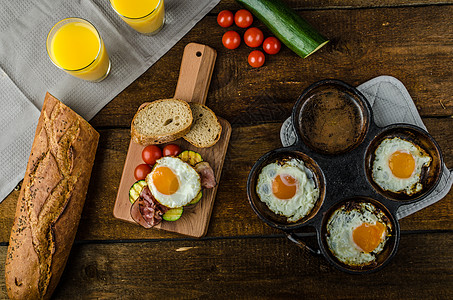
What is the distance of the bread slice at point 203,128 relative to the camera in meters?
2.40

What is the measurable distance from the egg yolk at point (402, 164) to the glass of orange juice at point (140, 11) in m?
1.77

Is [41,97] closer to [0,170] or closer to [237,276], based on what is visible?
[0,170]

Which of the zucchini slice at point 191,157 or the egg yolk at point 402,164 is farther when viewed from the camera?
the zucchini slice at point 191,157

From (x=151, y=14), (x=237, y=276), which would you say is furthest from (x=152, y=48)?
(x=237, y=276)

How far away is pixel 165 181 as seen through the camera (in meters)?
2.25

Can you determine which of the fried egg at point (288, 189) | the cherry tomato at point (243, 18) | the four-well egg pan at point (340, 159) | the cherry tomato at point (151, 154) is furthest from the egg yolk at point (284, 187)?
the cherry tomato at point (243, 18)

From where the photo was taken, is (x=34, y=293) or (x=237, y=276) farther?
(x=237, y=276)

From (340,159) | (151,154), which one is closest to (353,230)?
(340,159)

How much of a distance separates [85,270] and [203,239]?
0.87 meters

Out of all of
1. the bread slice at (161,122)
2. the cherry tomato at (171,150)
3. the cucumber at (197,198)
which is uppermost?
the bread slice at (161,122)

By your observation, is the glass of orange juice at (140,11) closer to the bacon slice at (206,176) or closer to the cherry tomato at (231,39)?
the cherry tomato at (231,39)

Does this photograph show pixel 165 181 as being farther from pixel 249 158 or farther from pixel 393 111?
pixel 393 111

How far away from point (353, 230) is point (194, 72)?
1478mm

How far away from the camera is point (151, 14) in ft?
7.36
